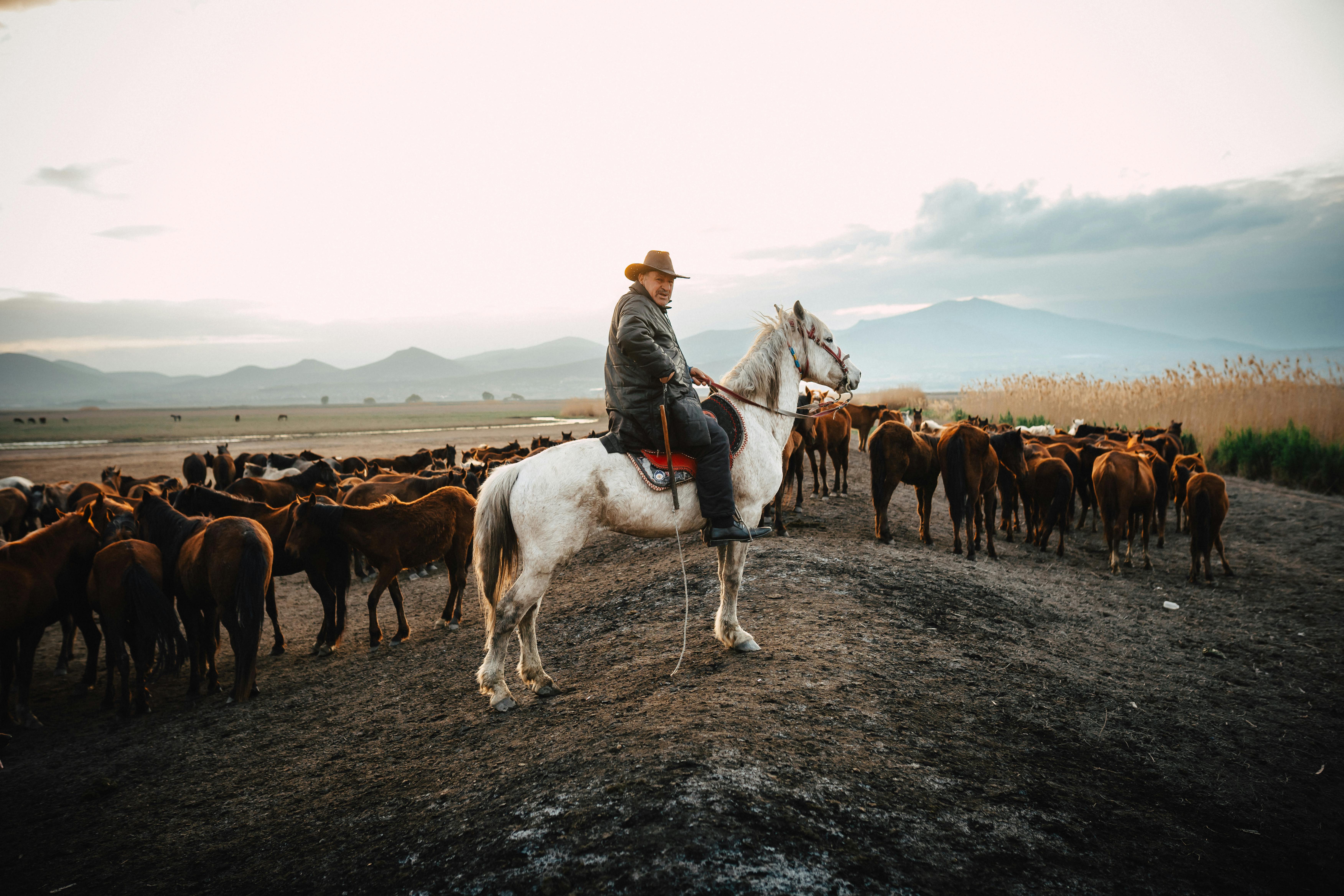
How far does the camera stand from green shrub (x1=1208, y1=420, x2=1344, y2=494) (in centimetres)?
1306

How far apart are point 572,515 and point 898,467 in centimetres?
688

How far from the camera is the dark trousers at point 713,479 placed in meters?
4.73

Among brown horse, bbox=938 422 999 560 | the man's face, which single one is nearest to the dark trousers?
the man's face

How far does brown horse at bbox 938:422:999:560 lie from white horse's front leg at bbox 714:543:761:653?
5385mm

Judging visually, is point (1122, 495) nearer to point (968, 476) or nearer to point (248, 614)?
point (968, 476)

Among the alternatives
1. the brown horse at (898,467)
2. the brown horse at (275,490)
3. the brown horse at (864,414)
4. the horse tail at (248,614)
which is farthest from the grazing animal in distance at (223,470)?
the brown horse at (864,414)

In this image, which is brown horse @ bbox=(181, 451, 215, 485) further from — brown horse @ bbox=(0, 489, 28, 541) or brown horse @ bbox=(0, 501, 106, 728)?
brown horse @ bbox=(0, 501, 106, 728)

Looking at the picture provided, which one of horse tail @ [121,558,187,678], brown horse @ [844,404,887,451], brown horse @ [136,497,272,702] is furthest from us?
brown horse @ [844,404,887,451]

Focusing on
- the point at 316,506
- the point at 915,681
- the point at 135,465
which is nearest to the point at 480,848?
the point at 915,681

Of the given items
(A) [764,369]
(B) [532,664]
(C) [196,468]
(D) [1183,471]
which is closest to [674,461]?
(A) [764,369]

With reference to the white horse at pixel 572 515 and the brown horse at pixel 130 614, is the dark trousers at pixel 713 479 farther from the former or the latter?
the brown horse at pixel 130 614

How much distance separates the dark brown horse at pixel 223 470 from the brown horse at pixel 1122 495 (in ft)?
60.5

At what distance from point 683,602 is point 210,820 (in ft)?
13.9

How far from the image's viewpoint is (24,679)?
19.5ft
